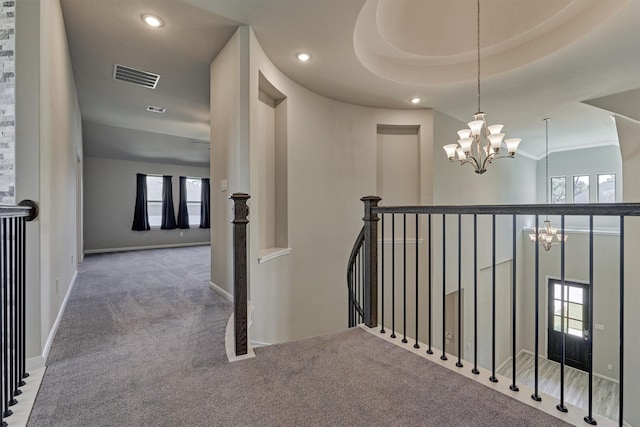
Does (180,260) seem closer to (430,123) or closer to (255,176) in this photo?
(255,176)

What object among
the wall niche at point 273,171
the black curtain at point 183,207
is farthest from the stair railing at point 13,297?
the black curtain at point 183,207

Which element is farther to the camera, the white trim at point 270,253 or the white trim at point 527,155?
the white trim at point 527,155

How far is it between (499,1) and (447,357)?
333 centimetres

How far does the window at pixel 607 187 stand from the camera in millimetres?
7645

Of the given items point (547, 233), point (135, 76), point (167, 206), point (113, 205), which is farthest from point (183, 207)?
point (547, 233)

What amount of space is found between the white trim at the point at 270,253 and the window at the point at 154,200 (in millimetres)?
5878

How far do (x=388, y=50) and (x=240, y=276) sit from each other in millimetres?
3340

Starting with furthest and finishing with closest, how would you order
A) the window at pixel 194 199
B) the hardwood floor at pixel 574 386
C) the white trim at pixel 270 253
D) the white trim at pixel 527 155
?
the window at pixel 194 199, the white trim at pixel 527 155, the hardwood floor at pixel 574 386, the white trim at pixel 270 253

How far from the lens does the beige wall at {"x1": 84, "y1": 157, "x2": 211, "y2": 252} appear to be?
710 centimetres

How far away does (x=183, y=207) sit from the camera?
8.57 meters

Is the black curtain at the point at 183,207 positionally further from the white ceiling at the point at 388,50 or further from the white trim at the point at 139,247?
the white ceiling at the point at 388,50

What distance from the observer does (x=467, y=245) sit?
5809 millimetres

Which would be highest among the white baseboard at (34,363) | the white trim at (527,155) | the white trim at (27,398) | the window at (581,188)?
the white trim at (527,155)

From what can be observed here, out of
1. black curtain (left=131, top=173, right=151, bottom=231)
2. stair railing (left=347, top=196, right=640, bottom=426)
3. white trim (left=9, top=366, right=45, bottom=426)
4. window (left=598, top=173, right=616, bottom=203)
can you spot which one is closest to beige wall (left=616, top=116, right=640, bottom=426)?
stair railing (left=347, top=196, right=640, bottom=426)
